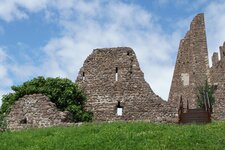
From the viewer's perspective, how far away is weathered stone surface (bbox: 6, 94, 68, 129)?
87.3 ft

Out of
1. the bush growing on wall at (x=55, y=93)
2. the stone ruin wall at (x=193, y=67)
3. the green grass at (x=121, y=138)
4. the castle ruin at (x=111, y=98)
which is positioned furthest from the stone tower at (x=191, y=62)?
the green grass at (x=121, y=138)

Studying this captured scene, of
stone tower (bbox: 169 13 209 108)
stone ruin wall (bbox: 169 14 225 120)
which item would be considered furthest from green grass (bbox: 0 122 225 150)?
stone tower (bbox: 169 13 209 108)

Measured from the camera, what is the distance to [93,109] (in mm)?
32781

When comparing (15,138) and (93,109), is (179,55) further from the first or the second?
(15,138)

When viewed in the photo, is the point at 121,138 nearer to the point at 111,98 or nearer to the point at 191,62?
the point at 111,98

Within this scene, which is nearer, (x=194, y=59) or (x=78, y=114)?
(x=78, y=114)

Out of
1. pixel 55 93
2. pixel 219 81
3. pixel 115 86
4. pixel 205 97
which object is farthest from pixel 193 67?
pixel 55 93

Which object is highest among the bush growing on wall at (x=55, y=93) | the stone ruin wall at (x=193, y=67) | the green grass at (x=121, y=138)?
the stone ruin wall at (x=193, y=67)

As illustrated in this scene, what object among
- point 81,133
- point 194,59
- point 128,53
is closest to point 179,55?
point 194,59

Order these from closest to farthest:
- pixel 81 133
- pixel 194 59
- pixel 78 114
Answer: pixel 81 133
pixel 78 114
pixel 194 59

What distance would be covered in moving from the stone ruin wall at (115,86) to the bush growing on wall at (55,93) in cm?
196

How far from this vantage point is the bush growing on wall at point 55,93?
98.5ft

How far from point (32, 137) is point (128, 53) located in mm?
15415

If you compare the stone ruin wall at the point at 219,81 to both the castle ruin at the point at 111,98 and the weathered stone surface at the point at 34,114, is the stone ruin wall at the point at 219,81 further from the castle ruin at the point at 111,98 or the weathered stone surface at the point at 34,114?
the weathered stone surface at the point at 34,114
